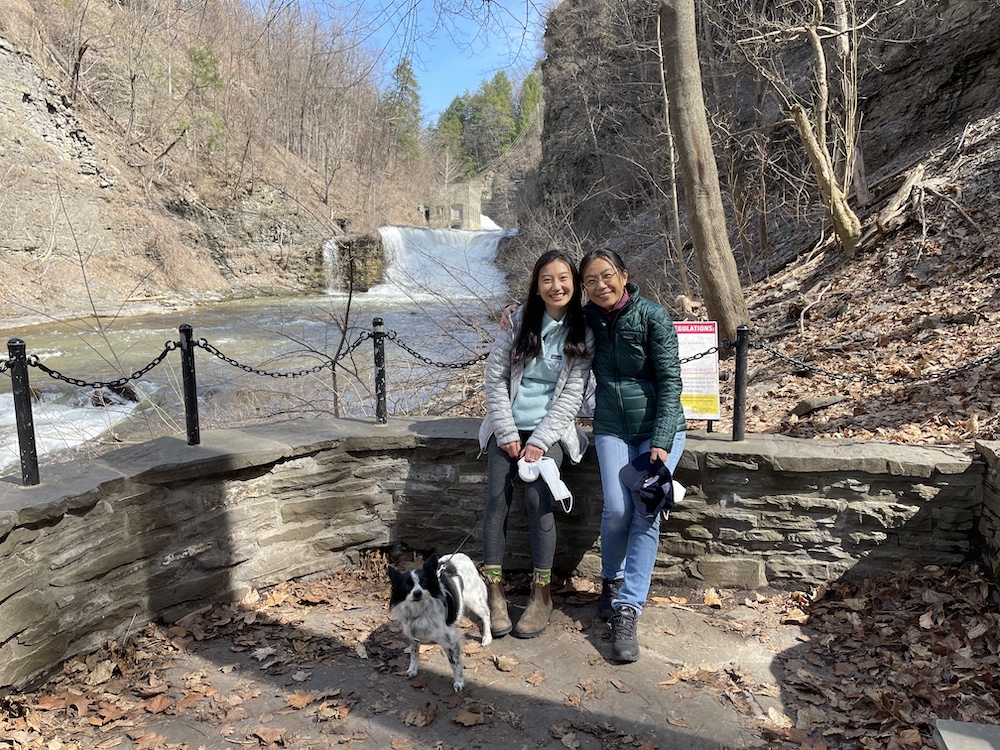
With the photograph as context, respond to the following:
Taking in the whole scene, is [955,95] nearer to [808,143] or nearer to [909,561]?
[808,143]

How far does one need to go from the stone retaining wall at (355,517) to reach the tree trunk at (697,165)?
11.1 feet

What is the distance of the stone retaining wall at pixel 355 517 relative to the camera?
3045 mm

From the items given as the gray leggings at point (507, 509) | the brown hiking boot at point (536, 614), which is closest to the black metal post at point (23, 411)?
the gray leggings at point (507, 509)

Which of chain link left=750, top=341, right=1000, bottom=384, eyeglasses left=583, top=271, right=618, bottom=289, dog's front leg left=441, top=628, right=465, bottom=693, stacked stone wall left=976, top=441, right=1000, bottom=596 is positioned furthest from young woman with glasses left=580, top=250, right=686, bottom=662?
stacked stone wall left=976, top=441, right=1000, bottom=596

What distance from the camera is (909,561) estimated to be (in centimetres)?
350

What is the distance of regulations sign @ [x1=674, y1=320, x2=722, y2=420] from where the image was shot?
393 centimetres

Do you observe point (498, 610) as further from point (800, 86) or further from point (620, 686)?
point (800, 86)

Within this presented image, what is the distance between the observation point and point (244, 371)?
10281 mm

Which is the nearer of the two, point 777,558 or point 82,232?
point 777,558

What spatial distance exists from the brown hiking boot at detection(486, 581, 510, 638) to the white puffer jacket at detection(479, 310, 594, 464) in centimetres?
77

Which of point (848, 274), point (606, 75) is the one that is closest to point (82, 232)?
point (606, 75)

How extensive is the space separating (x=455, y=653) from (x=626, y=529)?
3.54 feet

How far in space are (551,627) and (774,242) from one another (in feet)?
34.4

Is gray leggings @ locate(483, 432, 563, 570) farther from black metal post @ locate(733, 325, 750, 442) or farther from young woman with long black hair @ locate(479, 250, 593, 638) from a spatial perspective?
black metal post @ locate(733, 325, 750, 442)
